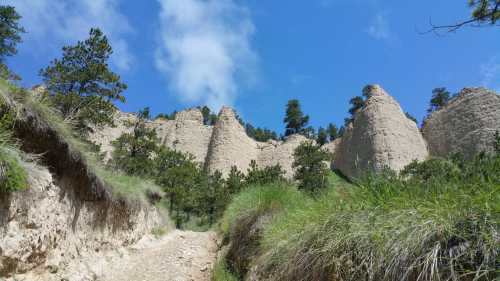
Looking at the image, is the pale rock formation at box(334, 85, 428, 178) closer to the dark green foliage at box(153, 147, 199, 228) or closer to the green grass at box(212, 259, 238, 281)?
the dark green foliage at box(153, 147, 199, 228)

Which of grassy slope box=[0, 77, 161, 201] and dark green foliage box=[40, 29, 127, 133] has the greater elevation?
dark green foliage box=[40, 29, 127, 133]

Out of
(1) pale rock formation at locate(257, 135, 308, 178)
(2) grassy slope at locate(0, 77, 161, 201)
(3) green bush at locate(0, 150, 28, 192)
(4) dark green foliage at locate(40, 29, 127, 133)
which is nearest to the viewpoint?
(3) green bush at locate(0, 150, 28, 192)

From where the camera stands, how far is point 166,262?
8531 millimetres

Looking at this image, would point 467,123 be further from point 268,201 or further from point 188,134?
point 188,134

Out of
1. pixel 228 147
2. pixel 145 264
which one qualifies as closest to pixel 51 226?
pixel 145 264

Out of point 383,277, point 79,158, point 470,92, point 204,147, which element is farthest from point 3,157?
point 204,147

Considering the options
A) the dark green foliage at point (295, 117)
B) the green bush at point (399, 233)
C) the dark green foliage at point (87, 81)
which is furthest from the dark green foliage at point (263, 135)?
the green bush at point (399, 233)

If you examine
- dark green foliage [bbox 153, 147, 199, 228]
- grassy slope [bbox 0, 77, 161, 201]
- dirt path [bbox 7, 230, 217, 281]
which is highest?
dark green foliage [bbox 153, 147, 199, 228]

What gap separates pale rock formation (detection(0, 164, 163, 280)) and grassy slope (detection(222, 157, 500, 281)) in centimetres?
330

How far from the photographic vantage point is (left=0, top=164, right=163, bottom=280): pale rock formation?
4984 mm

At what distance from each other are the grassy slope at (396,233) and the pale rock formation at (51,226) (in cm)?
330

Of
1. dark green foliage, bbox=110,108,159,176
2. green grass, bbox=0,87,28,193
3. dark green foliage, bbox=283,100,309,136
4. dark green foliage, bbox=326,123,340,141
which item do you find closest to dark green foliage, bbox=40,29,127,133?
dark green foliage, bbox=110,108,159,176

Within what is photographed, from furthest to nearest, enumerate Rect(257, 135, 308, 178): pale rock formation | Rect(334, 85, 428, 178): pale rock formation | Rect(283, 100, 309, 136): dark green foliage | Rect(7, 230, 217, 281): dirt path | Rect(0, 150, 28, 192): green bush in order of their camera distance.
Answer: Rect(283, 100, 309, 136): dark green foliage → Rect(257, 135, 308, 178): pale rock formation → Rect(334, 85, 428, 178): pale rock formation → Rect(7, 230, 217, 281): dirt path → Rect(0, 150, 28, 192): green bush

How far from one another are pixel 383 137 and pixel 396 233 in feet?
81.7
